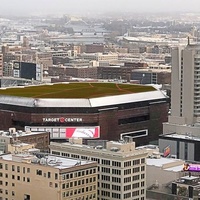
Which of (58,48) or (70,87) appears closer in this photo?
(70,87)

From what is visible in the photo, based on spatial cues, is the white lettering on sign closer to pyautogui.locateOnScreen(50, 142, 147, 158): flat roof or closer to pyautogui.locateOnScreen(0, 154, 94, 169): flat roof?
pyautogui.locateOnScreen(50, 142, 147, 158): flat roof

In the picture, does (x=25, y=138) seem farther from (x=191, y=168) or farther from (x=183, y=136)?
(x=183, y=136)

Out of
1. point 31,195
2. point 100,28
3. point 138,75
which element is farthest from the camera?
point 100,28

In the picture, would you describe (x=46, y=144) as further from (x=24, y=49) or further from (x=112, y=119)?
(x=24, y=49)

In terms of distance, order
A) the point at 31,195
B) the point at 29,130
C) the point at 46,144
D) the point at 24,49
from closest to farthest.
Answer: the point at 31,195 < the point at 46,144 < the point at 29,130 < the point at 24,49

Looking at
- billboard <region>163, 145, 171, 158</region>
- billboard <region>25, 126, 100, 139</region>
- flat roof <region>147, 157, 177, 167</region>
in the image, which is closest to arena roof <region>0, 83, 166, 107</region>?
billboard <region>25, 126, 100, 139</region>

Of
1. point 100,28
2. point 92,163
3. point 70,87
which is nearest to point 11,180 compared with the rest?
point 92,163

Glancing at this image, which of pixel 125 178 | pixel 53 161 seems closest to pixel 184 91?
pixel 125 178

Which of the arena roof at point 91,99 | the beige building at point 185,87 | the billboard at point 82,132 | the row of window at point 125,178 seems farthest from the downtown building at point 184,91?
the row of window at point 125,178
